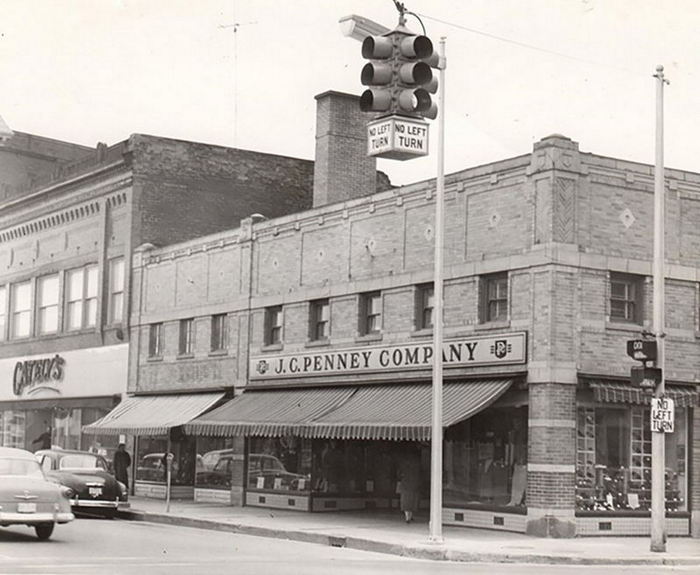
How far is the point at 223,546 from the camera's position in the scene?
21.2m

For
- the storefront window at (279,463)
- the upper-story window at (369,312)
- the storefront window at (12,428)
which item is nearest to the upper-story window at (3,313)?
the storefront window at (12,428)

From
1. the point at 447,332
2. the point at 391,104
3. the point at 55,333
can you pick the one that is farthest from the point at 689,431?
the point at 55,333

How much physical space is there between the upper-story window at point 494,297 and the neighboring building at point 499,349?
0.03 meters

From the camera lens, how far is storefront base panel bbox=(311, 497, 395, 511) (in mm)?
A: 30000

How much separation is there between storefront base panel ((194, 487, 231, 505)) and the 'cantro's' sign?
10.0 metres

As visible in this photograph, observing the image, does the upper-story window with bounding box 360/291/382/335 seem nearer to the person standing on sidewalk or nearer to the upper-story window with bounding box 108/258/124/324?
the person standing on sidewalk

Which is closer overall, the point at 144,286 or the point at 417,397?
the point at 417,397

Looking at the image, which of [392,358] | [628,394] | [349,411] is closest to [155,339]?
[349,411]

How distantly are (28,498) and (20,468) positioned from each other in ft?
3.89

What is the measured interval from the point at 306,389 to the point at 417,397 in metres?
4.87

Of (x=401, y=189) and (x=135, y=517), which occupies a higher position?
(x=401, y=189)

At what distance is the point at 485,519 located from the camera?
2509 cm

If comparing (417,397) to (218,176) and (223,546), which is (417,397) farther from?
(218,176)

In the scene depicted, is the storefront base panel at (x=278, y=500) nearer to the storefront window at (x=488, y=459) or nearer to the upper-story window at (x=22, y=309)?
the storefront window at (x=488, y=459)
